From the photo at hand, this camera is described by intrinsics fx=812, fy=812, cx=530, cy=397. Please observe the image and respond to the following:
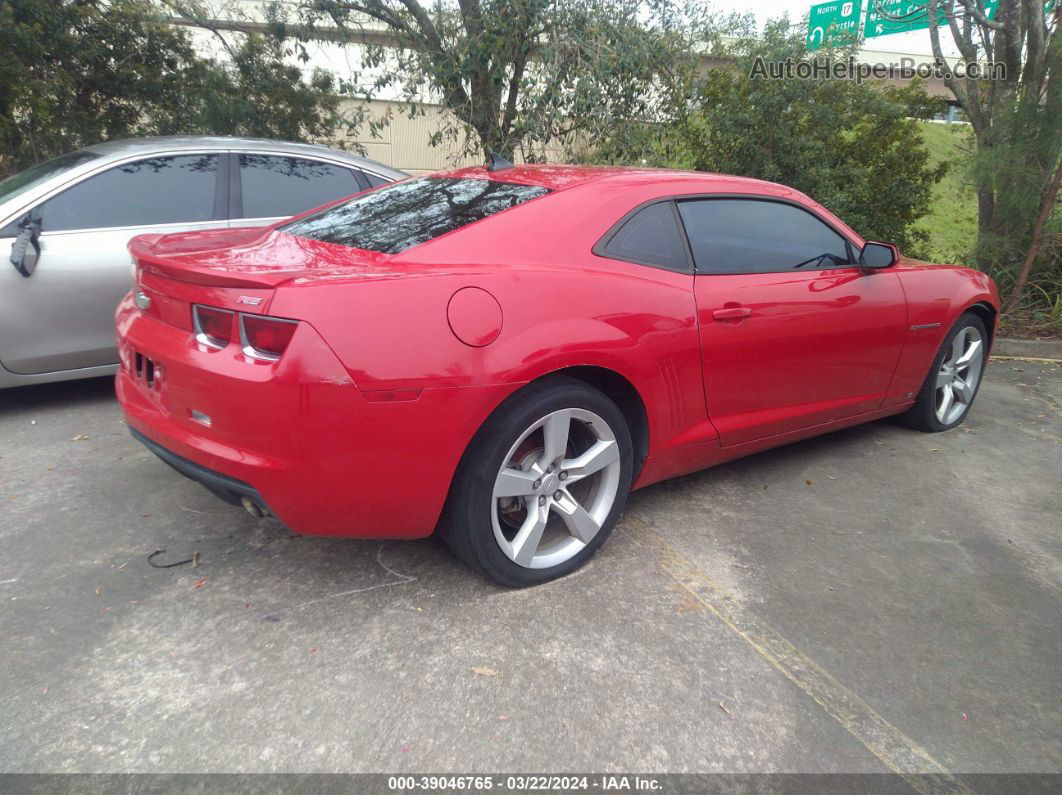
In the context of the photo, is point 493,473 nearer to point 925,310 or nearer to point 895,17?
point 925,310

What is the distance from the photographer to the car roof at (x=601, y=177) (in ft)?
10.9

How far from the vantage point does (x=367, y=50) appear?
845cm

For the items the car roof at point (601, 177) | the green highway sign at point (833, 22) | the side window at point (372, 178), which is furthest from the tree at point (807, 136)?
the car roof at point (601, 177)

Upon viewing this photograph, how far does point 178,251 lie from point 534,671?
6.31 feet

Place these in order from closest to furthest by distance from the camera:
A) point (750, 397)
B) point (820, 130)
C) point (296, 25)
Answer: point (750, 397) → point (820, 130) → point (296, 25)

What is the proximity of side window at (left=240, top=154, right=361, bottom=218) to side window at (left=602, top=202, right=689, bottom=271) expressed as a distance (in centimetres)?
272

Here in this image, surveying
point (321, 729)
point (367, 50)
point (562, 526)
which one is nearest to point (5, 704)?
point (321, 729)

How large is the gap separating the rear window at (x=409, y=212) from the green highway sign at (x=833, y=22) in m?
6.27

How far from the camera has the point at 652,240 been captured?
322 cm

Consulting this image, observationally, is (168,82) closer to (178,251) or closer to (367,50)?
(367,50)

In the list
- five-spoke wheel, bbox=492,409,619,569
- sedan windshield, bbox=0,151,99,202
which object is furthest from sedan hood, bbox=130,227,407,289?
sedan windshield, bbox=0,151,99,202

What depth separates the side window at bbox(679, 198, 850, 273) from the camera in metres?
3.40

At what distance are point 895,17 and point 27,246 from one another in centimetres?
840

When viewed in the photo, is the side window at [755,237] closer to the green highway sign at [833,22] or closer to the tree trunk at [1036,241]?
the tree trunk at [1036,241]
